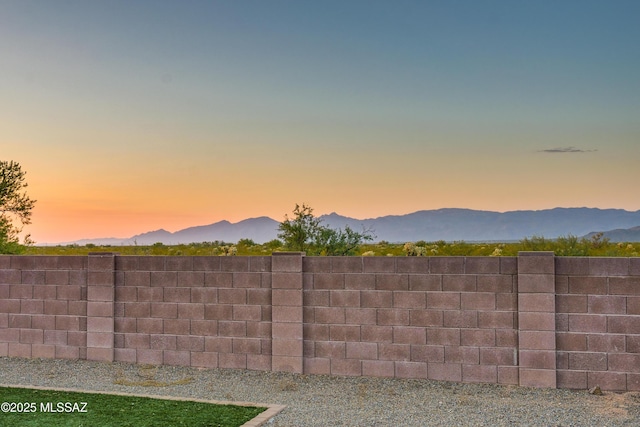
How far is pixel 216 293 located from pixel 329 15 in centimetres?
1238

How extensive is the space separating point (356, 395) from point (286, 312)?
199 centimetres

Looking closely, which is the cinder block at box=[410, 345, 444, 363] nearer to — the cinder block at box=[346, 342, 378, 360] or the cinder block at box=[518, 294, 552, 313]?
the cinder block at box=[346, 342, 378, 360]

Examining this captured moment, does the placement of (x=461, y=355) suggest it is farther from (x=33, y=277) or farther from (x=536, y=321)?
(x=33, y=277)

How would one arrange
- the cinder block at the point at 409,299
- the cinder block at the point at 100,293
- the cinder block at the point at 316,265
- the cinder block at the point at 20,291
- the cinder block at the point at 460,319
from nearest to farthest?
the cinder block at the point at 460,319 < the cinder block at the point at 409,299 < the cinder block at the point at 316,265 < the cinder block at the point at 100,293 < the cinder block at the point at 20,291

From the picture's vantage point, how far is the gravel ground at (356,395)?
880 centimetres

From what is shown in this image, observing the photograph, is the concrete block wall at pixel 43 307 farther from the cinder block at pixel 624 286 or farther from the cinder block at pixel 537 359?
the cinder block at pixel 624 286

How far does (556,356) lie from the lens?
10289 millimetres

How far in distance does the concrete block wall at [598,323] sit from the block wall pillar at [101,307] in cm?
773

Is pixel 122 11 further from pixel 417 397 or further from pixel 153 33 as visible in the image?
pixel 417 397

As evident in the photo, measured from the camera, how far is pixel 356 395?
32.9ft

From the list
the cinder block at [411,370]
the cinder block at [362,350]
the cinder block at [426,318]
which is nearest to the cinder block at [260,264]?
the cinder block at [362,350]

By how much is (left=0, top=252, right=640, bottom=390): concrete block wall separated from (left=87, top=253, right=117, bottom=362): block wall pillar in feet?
0.07

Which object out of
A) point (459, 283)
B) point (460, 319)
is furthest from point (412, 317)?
point (459, 283)

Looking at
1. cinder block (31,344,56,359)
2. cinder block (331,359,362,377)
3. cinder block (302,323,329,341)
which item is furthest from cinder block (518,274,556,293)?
cinder block (31,344,56,359)
